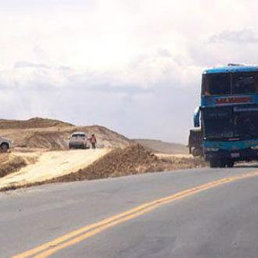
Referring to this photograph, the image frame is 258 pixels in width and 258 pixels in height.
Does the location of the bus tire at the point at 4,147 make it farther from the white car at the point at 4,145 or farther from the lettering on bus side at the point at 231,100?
the lettering on bus side at the point at 231,100

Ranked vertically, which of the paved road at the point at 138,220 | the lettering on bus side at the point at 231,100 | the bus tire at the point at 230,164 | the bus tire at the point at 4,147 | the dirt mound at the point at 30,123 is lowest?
the paved road at the point at 138,220

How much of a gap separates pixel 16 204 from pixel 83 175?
15378mm

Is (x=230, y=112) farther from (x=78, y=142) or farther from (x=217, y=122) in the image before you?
(x=78, y=142)

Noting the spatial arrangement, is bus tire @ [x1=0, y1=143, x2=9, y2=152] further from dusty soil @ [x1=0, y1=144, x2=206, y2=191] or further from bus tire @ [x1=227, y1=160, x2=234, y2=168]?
bus tire @ [x1=227, y1=160, x2=234, y2=168]

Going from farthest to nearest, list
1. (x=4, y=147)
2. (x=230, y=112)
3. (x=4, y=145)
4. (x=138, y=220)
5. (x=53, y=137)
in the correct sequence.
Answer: (x=53, y=137) → (x=4, y=145) → (x=4, y=147) → (x=230, y=112) → (x=138, y=220)

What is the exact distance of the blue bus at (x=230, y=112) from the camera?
3309cm

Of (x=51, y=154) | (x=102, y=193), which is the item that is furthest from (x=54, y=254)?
(x=51, y=154)

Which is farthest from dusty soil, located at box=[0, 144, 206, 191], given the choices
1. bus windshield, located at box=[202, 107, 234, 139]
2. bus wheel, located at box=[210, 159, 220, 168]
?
bus windshield, located at box=[202, 107, 234, 139]

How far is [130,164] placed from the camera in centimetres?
3941

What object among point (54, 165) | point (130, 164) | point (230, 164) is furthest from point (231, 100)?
point (54, 165)

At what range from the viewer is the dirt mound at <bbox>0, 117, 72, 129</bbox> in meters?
103

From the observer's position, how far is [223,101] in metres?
33.4

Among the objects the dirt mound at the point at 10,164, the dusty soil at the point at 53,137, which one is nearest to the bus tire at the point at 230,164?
the dirt mound at the point at 10,164

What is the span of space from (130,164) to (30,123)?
68116mm
